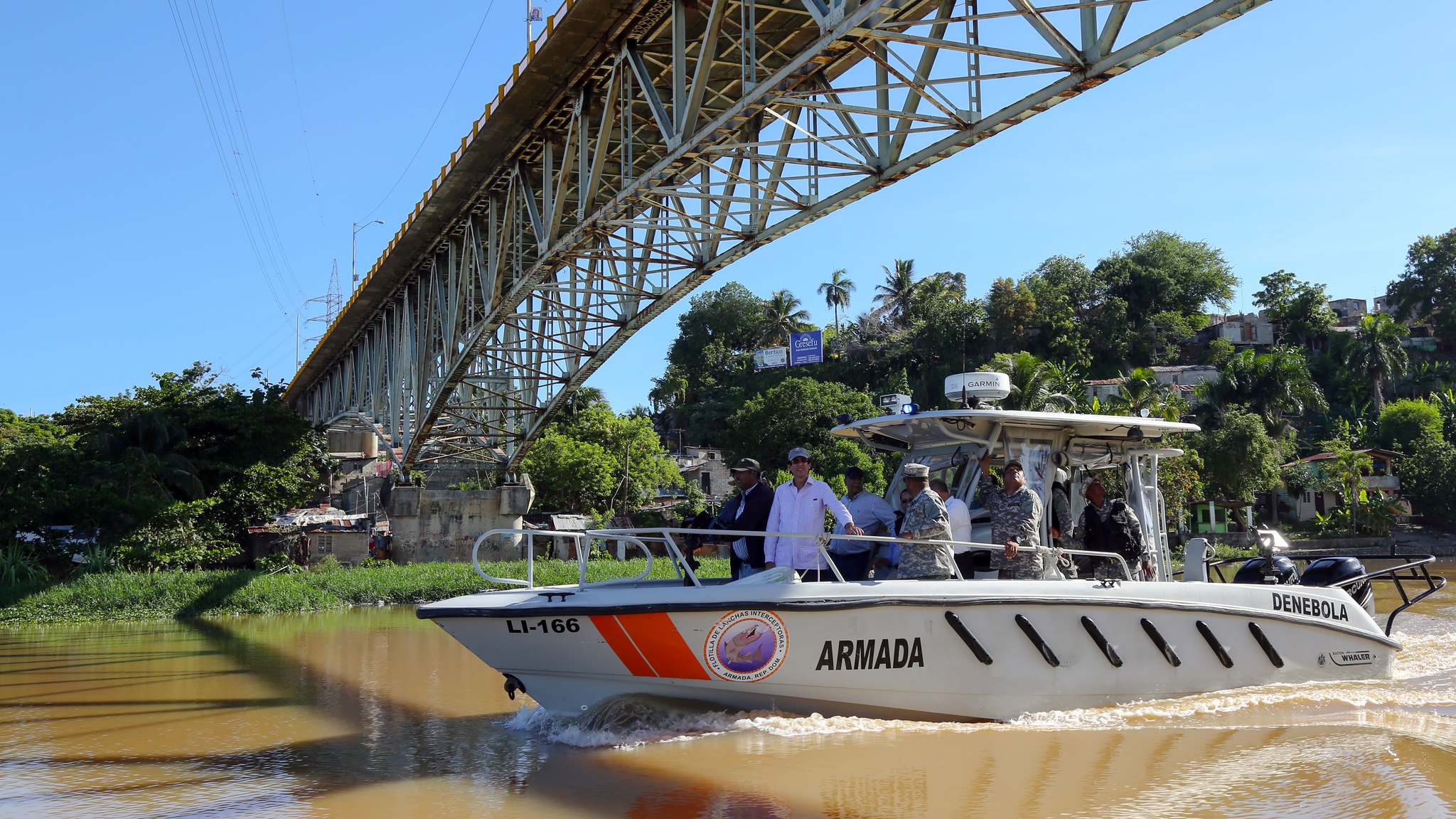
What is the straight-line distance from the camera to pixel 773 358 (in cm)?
5850

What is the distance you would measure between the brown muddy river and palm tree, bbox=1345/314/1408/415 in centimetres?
4628

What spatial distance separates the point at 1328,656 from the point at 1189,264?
178ft

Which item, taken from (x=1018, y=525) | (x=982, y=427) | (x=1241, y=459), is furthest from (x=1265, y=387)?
(x=1018, y=525)

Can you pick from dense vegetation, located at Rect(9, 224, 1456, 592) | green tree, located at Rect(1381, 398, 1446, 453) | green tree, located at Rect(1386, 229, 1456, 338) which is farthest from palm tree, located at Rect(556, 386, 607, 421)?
green tree, located at Rect(1386, 229, 1456, 338)

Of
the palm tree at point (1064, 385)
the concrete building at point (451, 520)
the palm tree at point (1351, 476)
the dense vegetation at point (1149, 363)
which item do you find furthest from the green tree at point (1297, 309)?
the concrete building at point (451, 520)

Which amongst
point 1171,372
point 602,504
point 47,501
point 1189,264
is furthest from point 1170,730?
point 1189,264

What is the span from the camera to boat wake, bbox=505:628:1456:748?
261 inches

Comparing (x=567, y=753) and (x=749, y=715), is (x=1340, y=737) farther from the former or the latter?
(x=567, y=753)

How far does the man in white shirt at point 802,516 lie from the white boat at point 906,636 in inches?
24.0

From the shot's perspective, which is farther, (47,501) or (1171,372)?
(1171,372)

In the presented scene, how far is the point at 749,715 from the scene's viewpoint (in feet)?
22.1

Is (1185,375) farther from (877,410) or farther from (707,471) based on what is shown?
(707,471)

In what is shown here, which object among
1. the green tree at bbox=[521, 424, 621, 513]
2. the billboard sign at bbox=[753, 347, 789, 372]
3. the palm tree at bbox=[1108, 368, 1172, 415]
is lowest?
the green tree at bbox=[521, 424, 621, 513]

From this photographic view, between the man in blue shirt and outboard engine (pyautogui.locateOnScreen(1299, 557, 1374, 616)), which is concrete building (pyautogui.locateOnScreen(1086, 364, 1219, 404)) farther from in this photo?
the man in blue shirt
